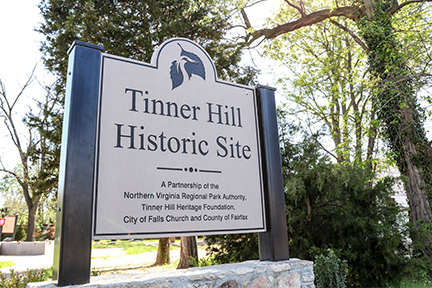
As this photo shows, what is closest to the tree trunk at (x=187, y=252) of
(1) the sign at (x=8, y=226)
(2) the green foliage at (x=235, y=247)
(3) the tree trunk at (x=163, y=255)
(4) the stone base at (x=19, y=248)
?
(3) the tree trunk at (x=163, y=255)

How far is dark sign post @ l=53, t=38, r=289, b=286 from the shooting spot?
2053 millimetres

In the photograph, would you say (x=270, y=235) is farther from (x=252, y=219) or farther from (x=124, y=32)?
(x=124, y=32)

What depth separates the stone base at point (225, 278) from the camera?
78.0 inches

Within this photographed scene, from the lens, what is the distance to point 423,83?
19.7 feet

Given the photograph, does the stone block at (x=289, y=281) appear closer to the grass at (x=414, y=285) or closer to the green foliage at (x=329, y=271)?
the green foliage at (x=329, y=271)

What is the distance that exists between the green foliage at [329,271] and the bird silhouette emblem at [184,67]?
3279 millimetres

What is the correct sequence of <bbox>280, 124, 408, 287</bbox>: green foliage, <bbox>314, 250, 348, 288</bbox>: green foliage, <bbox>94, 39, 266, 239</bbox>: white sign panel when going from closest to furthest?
<bbox>94, 39, 266, 239</bbox>: white sign panel
<bbox>314, 250, 348, 288</bbox>: green foliage
<bbox>280, 124, 408, 287</bbox>: green foliage

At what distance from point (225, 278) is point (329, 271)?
2711 mm

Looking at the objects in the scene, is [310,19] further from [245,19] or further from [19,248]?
[19,248]

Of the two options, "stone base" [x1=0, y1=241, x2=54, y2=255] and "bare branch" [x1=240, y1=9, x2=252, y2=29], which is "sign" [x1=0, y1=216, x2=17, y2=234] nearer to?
"stone base" [x1=0, y1=241, x2=54, y2=255]

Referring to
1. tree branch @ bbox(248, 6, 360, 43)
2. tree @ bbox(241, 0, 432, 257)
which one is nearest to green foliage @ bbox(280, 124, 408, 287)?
tree @ bbox(241, 0, 432, 257)

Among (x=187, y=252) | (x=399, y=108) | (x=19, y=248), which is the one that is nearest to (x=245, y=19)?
(x=399, y=108)

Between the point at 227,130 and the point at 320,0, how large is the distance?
12.4 meters

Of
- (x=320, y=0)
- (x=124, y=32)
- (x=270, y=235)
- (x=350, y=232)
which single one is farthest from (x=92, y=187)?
(x=320, y=0)
